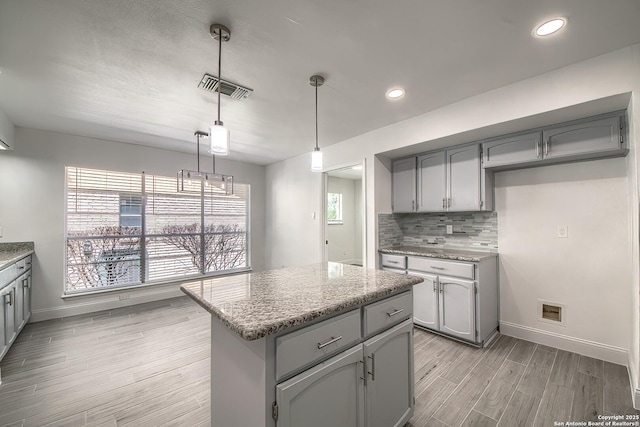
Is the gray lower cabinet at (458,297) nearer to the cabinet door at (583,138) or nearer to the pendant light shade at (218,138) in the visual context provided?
the cabinet door at (583,138)

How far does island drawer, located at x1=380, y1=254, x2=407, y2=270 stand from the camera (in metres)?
3.22

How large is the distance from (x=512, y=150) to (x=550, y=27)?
1.25m

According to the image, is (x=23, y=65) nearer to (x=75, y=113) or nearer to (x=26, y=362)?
(x=75, y=113)

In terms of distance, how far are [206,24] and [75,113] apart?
2427mm

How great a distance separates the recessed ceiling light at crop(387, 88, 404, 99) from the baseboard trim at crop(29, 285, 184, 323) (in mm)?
4396

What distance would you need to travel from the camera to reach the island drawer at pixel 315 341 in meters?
1.04

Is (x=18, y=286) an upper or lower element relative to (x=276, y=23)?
lower

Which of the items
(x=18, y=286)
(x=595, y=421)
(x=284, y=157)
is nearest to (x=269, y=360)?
(x=595, y=421)

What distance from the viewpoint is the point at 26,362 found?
245 cm

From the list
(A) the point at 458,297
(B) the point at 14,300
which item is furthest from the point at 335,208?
(B) the point at 14,300

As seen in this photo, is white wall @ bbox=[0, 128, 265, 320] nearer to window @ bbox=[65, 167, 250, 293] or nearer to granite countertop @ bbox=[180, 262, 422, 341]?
window @ bbox=[65, 167, 250, 293]

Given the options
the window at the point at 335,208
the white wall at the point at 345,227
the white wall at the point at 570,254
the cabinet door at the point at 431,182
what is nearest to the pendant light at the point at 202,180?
the cabinet door at the point at 431,182

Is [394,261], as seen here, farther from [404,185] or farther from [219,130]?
[219,130]

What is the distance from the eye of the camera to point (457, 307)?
277 cm
